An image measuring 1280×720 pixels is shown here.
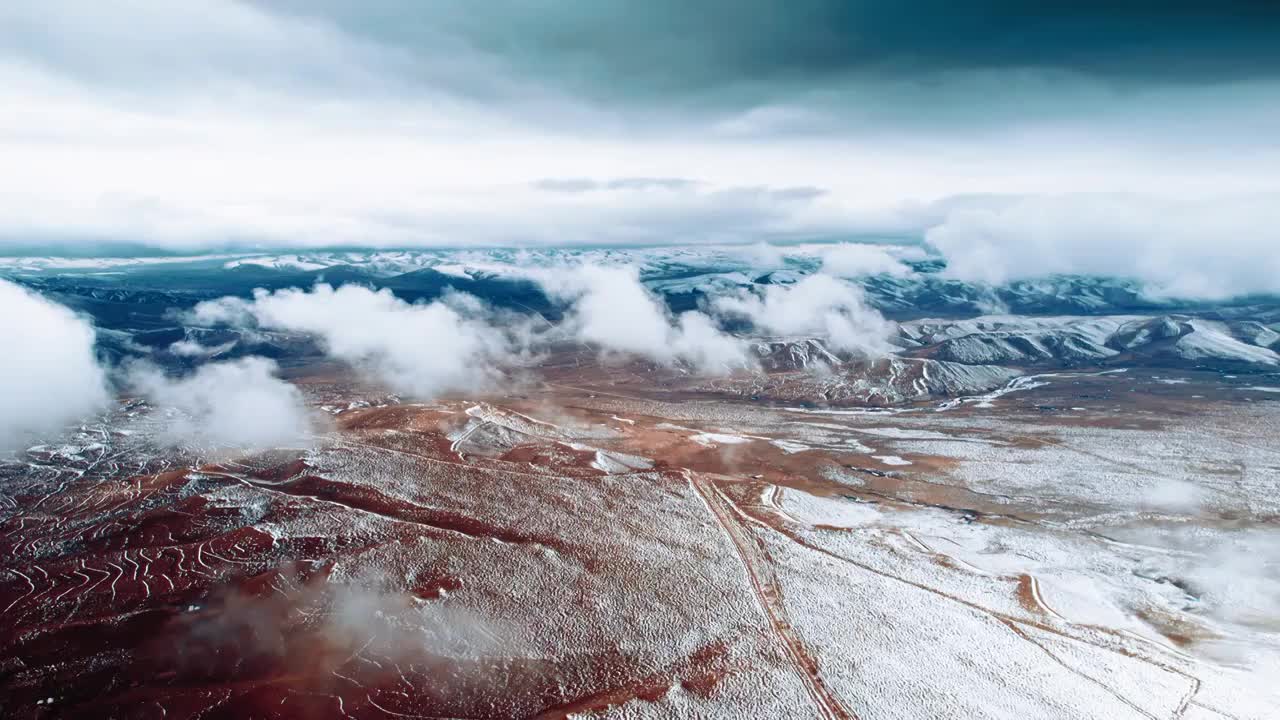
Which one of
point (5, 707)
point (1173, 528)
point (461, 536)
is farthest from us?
point (1173, 528)

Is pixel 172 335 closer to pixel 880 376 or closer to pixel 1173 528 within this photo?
pixel 880 376

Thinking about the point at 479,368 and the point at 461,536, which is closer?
the point at 461,536

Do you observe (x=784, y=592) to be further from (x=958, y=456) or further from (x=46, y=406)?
(x=46, y=406)

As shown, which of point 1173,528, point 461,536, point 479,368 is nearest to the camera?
point 461,536

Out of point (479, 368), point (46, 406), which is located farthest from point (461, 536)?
point (479, 368)

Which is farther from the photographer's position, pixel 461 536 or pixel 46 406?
pixel 46 406

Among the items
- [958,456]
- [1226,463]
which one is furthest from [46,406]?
[1226,463]

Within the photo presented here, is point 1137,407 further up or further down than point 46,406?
further down

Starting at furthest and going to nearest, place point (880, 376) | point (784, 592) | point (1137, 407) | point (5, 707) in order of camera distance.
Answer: point (880, 376), point (1137, 407), point (784, 592), point (5, 707)

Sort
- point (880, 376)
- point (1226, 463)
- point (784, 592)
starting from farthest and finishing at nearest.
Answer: point (880, 376) → point (1226, 463) → point (784, 592)
